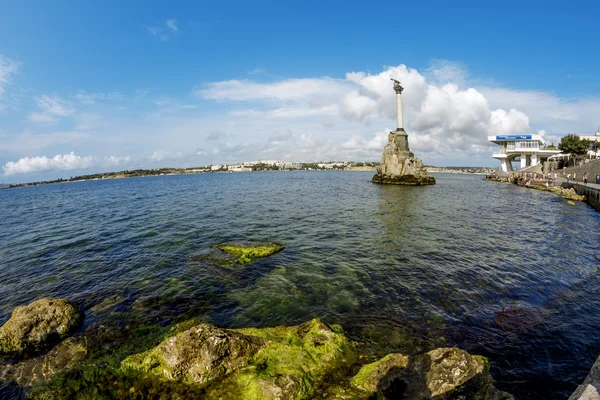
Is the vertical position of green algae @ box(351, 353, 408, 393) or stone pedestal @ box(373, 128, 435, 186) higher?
stone pedestal @ box(373, 128, 435, 186)

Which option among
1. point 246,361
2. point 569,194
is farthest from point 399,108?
point 246,361

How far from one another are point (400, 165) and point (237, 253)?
71.4m

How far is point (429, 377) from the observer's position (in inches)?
271

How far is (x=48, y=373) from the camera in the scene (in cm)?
833

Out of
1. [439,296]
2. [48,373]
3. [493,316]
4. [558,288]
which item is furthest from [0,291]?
[558,288]

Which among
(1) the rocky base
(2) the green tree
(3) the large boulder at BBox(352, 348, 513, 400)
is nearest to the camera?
(3) the large boulder at BBox(352, 348, 513, 400)

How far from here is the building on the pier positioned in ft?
302

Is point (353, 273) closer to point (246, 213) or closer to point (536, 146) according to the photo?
point (246, 213)

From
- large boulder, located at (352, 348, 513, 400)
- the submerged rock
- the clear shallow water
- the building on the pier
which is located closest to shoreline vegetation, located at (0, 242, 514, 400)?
large boulder, located at (352, 348, 513, 400)

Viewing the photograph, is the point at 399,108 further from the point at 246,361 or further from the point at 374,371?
the point at 246,361

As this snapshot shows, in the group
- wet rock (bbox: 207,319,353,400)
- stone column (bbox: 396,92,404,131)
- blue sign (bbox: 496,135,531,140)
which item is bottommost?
wet rock (bbox: 207,319,353,400)

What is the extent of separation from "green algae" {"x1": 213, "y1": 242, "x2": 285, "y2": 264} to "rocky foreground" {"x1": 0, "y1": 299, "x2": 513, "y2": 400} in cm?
891

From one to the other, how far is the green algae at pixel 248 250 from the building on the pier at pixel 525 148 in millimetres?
106070

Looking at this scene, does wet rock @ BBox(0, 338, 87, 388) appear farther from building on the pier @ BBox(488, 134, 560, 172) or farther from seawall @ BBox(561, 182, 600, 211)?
building on the pier @ BBox(488, 134, 560, 172)
